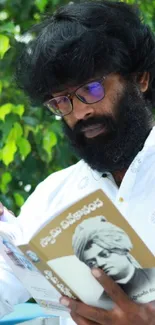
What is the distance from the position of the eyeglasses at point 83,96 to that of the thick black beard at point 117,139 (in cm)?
5

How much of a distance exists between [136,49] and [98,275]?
3.02 feet

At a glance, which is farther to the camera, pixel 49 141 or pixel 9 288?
pixel 49 141

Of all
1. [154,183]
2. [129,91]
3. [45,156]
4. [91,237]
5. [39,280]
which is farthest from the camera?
[45,156]

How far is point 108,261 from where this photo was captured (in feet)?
5.73

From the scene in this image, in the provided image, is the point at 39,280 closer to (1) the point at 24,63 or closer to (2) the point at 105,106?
(2) the point at 105,106

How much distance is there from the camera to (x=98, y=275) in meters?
1.75

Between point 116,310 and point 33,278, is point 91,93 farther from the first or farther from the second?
point 116,310

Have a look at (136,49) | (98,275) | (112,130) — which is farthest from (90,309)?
(136,49)

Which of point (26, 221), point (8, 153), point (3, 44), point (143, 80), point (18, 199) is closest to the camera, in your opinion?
point (26, 221)

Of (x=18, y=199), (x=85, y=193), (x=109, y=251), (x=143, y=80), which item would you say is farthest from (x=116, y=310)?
(x=18, y=199)

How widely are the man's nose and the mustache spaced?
0.01m

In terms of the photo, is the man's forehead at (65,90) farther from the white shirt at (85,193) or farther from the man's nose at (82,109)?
the white shirt at (85,193)

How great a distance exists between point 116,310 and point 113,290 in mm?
70

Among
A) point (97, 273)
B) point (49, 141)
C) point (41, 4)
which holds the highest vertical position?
point (97, 273)
